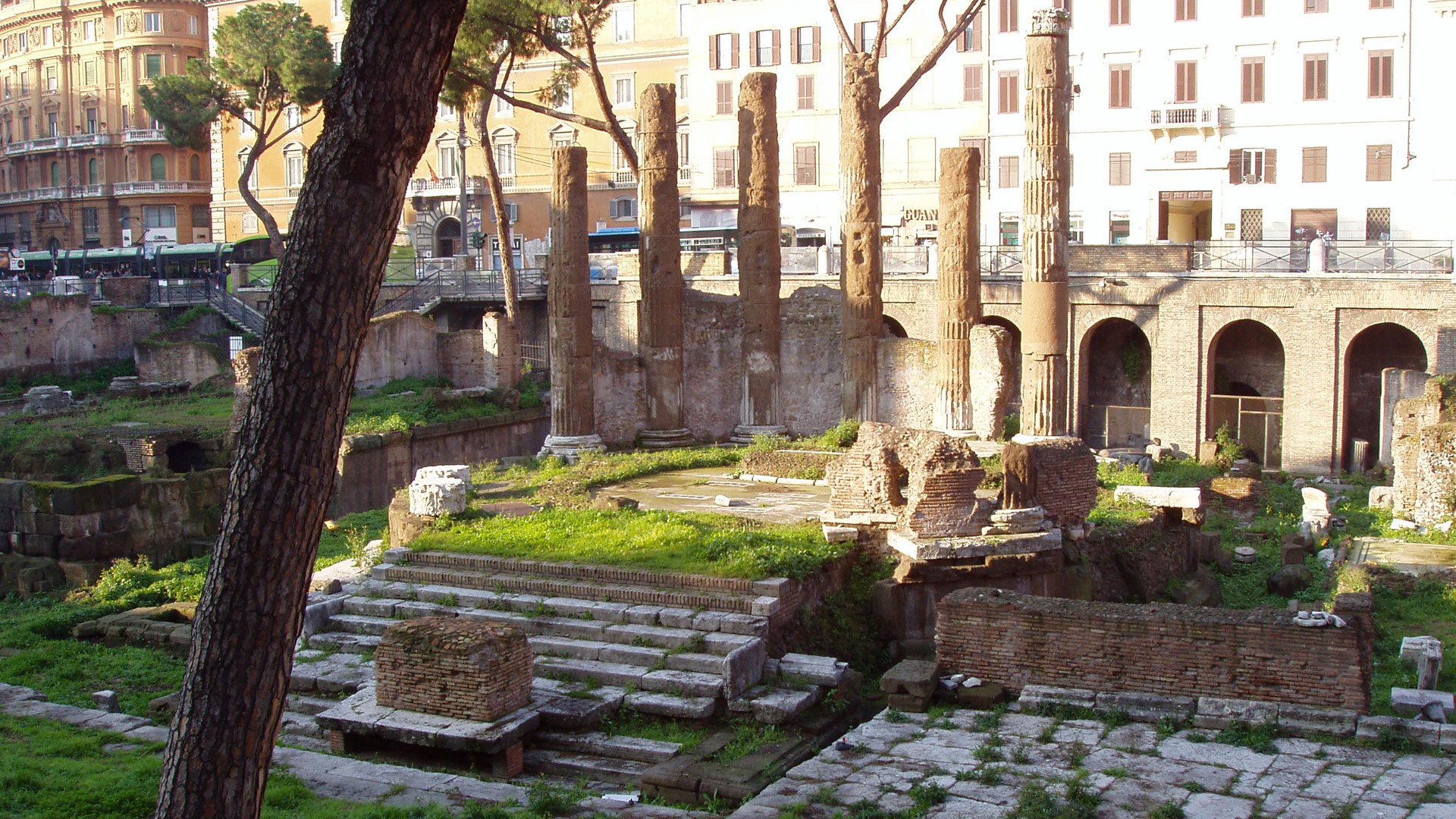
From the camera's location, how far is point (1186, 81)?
110 ft

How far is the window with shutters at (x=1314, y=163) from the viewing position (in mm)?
32250

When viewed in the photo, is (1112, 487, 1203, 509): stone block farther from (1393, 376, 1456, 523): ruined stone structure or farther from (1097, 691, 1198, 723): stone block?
(1097, 691, 1198, 723): stone block

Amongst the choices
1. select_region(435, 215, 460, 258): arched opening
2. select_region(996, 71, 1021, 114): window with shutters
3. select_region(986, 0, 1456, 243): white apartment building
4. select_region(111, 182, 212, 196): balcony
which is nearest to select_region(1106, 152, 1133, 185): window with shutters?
select_region(986, 0, 1456, 243): white apartment building

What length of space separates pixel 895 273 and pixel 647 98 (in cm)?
1084

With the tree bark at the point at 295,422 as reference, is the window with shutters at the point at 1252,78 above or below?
above

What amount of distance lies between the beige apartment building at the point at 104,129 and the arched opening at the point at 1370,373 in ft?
140

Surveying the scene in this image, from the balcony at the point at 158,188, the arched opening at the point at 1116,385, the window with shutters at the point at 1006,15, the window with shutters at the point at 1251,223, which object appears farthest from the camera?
the balcony at the point at 158,188

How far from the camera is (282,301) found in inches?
203

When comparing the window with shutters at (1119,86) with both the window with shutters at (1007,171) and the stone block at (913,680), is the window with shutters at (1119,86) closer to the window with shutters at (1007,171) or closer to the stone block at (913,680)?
the window with shutters at (1007,171)

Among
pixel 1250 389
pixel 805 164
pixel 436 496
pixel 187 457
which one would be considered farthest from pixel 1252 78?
pixel 436 496

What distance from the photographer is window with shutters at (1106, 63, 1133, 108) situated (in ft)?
111

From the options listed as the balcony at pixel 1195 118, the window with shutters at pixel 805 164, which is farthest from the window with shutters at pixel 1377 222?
the window with shutters at pixel 805 164

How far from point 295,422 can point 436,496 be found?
32.4 ft

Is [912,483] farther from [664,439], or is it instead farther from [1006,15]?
[1006,15]
